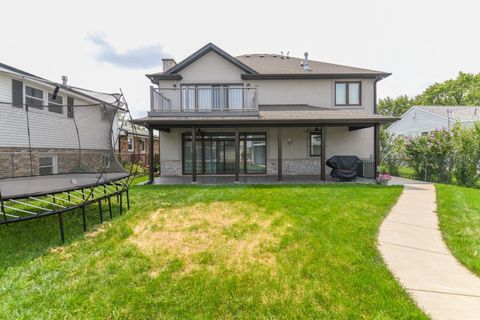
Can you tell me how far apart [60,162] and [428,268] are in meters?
7.83

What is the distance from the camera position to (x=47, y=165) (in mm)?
6090

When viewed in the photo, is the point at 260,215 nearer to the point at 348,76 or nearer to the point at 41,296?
the point at 41,296

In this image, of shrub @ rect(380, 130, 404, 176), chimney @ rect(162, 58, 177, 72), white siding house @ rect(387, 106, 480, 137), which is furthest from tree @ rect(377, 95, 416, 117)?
chimney @ rect(162, 58, 177, 72)

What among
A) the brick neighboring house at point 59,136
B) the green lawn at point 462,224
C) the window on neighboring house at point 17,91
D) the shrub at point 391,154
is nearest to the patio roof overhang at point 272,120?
the green lawn at point 462,224

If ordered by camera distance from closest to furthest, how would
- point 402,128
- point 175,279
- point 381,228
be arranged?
point 175,279 < point 381,228 < point 402,128

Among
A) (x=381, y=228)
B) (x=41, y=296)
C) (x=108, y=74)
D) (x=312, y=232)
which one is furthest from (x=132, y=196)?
(x=108, y=74)

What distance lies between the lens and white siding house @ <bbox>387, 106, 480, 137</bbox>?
19.4 meters

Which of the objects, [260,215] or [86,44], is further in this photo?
[86,44]

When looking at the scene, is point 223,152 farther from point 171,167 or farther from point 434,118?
point 434,118

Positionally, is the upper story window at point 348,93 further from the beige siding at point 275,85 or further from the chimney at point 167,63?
the chimney at point 167,63

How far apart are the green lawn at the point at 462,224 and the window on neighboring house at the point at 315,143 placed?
5636 mm

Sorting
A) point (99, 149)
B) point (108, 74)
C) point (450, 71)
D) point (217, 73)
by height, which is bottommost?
point (99, 149)

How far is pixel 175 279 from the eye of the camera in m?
2.84

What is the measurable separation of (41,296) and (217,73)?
11.7 meters
